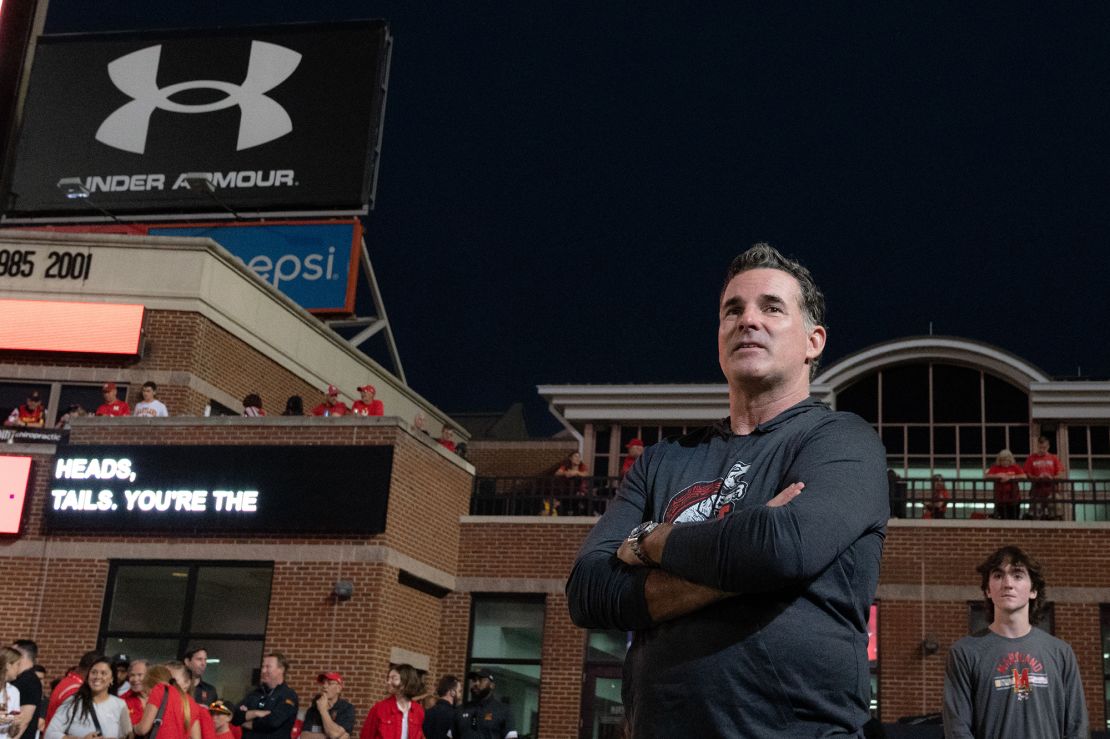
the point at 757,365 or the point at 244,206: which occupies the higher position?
→ the point at 244,206

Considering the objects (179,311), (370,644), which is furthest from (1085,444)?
(179,311)

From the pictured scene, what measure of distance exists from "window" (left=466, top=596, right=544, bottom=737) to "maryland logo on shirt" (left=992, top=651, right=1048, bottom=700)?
15.5 metres

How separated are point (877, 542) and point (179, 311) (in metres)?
20.4

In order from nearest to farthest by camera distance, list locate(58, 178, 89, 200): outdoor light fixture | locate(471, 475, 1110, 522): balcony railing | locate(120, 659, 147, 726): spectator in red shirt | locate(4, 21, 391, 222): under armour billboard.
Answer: locate(120, 659, 147, 726): spectator in red shirt < locate(471, 475, 1110, 522): balcony railing < locate(4, 21, 391, 222): under armour billboard < locate(58, 178, 89, 200): outdoor light fixture

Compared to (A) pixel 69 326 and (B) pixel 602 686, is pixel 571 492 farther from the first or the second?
(A) pixel 69 326

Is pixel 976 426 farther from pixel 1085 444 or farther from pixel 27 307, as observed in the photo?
pixel 27 307

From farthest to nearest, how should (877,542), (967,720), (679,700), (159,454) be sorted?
(159,454) < (967,720) < (877,542) < (679,700)

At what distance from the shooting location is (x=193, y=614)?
745 inches

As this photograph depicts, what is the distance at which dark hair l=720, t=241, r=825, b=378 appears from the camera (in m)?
2.72

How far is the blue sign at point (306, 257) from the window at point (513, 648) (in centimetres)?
801

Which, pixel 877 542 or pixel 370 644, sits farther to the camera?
pixel 370 644

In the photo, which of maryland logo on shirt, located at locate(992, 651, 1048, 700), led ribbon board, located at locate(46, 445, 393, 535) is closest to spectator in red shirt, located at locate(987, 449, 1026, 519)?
led ribbon board, located at locate(46, 445, 393, 535)

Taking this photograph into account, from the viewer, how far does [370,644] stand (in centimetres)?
1817

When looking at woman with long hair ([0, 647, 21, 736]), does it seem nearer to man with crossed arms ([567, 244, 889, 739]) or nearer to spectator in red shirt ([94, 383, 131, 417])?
man with crossed arms ([567, 244, 889, 739])
